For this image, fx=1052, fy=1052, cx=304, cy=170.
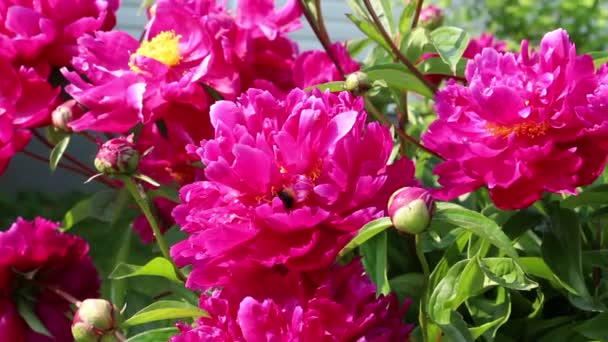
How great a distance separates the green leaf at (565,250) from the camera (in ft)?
2.81

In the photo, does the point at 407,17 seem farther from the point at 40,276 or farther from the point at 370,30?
the point at 40,276

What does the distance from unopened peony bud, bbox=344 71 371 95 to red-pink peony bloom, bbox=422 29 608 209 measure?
75mm

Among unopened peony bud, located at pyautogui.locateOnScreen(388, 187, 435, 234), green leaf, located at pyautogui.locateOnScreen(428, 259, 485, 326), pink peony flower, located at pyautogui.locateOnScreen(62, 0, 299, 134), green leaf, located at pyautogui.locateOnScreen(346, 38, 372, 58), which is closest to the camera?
unopened peony bud, located at pyautogui.locateOnScreen(388, 187, 435, 234)

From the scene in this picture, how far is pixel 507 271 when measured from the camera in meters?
0.78

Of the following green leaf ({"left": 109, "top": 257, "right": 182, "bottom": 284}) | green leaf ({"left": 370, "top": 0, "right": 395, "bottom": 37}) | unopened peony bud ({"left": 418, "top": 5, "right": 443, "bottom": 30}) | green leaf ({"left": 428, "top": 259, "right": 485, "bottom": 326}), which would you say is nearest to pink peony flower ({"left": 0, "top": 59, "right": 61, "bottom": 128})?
green leaf ({"left": 109, "top": 257, "right": 182, "bottom": 284})

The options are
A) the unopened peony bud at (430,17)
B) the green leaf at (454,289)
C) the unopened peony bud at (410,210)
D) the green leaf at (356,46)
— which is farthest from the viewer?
the unopened peony bud at (430,17)

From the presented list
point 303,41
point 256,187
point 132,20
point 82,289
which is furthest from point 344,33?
point 256,187

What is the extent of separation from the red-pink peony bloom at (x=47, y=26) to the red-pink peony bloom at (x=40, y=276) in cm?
17

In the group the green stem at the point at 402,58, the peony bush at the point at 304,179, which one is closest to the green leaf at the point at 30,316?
the peony bush at the point at 304,179

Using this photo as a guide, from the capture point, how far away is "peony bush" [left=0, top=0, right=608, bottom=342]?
71 centimetres

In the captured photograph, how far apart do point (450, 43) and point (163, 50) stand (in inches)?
Result: 10.9

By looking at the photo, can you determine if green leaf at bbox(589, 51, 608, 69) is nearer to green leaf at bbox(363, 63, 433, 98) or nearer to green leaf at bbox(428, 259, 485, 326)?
green leaf at bbox(363, 63, 433, 98)

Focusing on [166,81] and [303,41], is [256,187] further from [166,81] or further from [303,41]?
[303,41]

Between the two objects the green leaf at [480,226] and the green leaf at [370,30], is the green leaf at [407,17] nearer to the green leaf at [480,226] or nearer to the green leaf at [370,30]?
the green leaf at [370,30]
